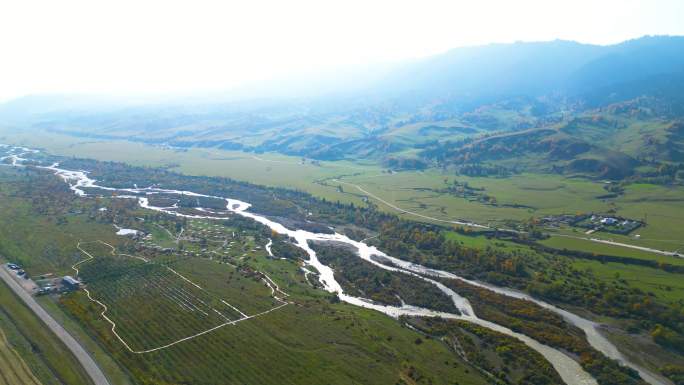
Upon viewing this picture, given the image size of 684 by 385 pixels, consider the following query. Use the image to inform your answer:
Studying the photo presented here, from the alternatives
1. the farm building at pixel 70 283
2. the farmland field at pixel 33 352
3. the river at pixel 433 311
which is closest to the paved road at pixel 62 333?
the farmland field at pixel 33 352


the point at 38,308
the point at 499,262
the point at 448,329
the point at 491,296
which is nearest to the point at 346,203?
the point at 499,262

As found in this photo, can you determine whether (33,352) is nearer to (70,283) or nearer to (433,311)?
(70,283)

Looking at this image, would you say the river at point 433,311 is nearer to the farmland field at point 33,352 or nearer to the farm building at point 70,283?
the farmland field at point 33,352

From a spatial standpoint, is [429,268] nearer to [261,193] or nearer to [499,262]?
[499,262]

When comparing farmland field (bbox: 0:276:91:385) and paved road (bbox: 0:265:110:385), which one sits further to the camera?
paved road (bbox: 0:265:110:385)

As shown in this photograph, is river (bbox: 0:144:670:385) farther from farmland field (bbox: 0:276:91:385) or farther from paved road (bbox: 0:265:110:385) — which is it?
farmland field (bbox: 0:276:91:385)

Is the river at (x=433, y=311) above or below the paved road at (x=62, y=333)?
below

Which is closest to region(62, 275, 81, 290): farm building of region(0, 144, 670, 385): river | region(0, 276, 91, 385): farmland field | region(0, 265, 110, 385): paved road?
region(0, 265, 110, 385): paved road

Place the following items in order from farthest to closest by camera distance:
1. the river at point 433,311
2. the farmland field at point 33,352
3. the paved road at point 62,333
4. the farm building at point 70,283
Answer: the farm building at point 70,283
the river at point 433,311
the paved road at point 62,333
the farmland field at point 33,352
